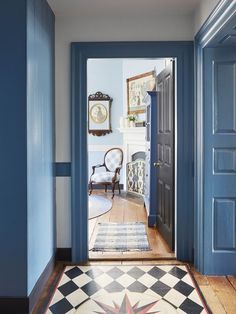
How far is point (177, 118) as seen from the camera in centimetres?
298

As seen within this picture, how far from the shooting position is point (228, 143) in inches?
107

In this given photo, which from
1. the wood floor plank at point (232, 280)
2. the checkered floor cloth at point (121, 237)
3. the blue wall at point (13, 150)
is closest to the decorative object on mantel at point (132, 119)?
the checkered floor cloth at point (121, 237)

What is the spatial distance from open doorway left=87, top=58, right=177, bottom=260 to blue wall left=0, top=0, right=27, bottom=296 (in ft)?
3.78

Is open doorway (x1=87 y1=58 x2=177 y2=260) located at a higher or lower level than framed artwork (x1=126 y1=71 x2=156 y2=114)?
lower

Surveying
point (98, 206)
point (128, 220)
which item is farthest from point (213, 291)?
point (98, 206)

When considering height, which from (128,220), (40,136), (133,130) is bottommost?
(128,220)

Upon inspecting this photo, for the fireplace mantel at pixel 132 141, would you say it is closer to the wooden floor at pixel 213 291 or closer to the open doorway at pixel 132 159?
the open doorway at pixel 132 159

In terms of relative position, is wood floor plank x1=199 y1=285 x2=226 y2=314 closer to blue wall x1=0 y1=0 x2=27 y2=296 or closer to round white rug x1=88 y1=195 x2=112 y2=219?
blue wall x1=0 y1=0 x2=27 y2=296

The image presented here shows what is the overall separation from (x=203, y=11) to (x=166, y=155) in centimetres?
151

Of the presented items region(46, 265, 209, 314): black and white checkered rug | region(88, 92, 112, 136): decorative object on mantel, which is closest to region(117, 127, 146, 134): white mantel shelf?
region(88, 92, 112, 136): decorative object on mantel

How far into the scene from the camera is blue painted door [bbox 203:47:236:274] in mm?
2678

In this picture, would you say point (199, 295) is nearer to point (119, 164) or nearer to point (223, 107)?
point (223, 107)

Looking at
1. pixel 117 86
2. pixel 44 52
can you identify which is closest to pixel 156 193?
pixel 44 52

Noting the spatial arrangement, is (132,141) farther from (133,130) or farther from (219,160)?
(219,160)
